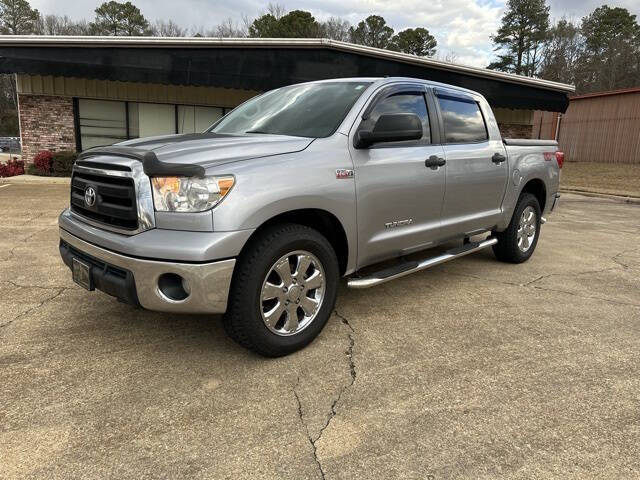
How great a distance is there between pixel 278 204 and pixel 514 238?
359 cm

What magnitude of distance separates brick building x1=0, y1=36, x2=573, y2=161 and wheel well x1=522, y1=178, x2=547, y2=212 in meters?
9.09

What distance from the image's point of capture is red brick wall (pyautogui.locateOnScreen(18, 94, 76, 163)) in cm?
1429

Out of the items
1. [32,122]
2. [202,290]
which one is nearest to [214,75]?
[32,122]

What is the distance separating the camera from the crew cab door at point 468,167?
4312 mm

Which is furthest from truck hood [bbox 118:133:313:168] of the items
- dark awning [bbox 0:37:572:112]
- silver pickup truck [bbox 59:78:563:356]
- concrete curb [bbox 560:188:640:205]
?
concrete curb [bbox 560:188:640:205]

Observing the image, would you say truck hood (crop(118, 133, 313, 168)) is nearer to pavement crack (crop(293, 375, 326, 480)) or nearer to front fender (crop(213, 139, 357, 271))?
front fender (crop(213, 139, 357, 271))

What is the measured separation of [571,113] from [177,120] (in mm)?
22191

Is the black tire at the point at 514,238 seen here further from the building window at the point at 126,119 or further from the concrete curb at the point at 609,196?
the building window at the point at 126,119

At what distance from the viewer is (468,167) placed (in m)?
4.45

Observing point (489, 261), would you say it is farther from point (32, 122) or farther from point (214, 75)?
point (32, 122)

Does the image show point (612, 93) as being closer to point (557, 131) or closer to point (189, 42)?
point (557, 131)

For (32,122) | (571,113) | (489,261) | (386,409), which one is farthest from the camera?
(571,113)

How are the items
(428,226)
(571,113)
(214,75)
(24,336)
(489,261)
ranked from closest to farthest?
1. (24,336)
2. (428,226)
3. (489,261)
4. (214,75)
5. (571,113)

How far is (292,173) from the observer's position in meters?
3.00
